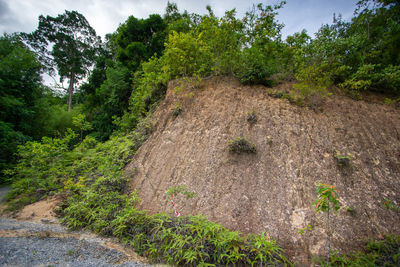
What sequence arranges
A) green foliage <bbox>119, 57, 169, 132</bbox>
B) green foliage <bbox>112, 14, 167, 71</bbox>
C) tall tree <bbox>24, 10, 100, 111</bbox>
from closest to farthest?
green foliage <bbox>119, 57, 169, 132</bbox> < green foliage <bbox>112, 14, 167, 71</bbox> < tall tree <bbox>24, 10, 100, 111</bbox>

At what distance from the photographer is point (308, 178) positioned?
459 centimetres

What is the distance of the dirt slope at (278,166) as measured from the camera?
Answer: 12.6ft

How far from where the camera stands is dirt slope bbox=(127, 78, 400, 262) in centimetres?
386

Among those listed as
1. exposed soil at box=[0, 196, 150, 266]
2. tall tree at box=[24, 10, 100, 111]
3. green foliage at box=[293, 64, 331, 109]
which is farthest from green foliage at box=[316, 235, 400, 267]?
tall tree at box=[24, 10, 100, 111]

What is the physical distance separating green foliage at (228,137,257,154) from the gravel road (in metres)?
3.66

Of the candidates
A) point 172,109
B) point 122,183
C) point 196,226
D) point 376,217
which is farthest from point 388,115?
point 122,183

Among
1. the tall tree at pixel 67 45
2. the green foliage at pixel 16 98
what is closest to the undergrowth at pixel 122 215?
the green foliage at pixel 16 98

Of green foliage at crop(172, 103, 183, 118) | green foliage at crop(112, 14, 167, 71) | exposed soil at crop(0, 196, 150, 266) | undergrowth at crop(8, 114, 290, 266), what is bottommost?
exposed soil at crop(0, 196, 150, 266)

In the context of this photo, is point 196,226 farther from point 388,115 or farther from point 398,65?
point 398,65

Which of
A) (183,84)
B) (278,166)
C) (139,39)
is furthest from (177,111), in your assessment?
(139,39)

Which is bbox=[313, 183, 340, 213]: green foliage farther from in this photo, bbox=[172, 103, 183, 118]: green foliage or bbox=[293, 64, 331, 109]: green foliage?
bbox=[172, 103, 183, 118]: green foliage

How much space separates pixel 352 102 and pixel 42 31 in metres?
30.5

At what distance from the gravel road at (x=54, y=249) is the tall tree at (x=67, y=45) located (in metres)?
20.7

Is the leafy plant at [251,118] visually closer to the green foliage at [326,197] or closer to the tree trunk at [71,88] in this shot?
the green foliage at [326,197]
